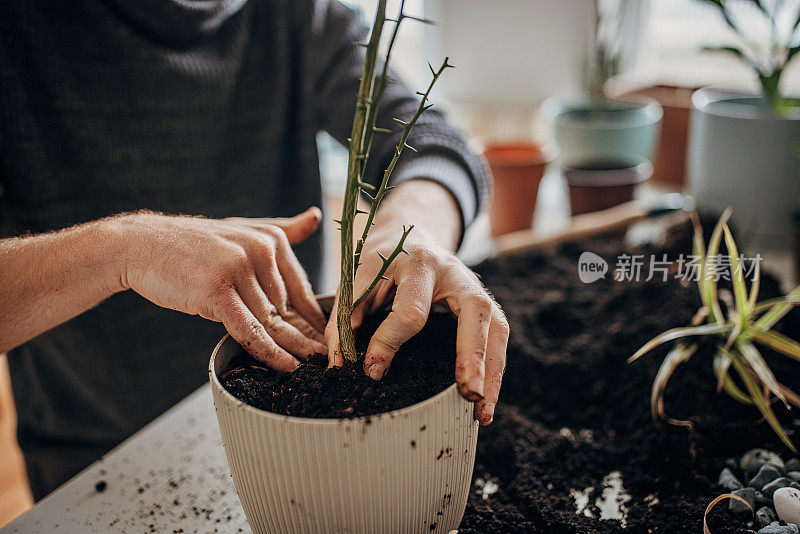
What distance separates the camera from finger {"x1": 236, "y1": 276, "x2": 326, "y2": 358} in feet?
1.67

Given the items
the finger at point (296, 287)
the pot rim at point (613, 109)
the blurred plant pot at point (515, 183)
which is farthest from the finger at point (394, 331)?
the pot rim at point (613, 109)

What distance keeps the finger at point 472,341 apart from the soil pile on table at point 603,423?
0.57 feet

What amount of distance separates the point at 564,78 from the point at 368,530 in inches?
72.5

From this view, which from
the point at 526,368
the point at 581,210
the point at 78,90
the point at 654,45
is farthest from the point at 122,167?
the point at 654,45

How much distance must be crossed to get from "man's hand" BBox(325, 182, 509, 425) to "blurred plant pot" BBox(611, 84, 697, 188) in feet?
3.68

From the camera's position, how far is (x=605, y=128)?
48.8 inches

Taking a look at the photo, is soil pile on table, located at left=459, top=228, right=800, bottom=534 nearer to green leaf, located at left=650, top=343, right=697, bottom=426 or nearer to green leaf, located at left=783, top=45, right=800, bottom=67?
green leaf, located at left=650, top=343, right=697, bottom=426

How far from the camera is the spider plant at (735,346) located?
643 millimetres

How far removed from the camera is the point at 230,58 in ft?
2.83

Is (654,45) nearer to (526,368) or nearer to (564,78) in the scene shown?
(564,78)

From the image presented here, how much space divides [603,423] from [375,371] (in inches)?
13.6

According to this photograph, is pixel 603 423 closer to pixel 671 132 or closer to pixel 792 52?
pixel 792 52

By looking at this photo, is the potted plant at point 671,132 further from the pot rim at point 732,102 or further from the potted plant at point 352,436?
the potted plant at point 352,436

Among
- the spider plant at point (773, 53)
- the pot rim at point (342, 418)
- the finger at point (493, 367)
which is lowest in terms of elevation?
the finger at point (493, 367)
